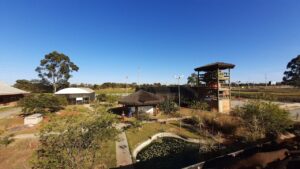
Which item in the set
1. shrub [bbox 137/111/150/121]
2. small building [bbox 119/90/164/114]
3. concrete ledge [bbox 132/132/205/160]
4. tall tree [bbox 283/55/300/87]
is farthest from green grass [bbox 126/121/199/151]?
tall tree [bbox 283/55/300/87]

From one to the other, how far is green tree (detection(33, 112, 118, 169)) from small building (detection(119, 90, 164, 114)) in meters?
17.1

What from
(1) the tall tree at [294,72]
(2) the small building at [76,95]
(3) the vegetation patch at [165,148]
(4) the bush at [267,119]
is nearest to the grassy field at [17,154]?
(3) the vegetation patch at [165,148]

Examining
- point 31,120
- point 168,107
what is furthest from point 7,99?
point 168,107

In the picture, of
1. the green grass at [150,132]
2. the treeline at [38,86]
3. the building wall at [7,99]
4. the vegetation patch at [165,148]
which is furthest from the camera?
the treeline at [38,86]

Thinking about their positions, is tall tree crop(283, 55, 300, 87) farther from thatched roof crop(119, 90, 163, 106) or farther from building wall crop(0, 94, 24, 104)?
building wall crop(0, 94, 24, 104)

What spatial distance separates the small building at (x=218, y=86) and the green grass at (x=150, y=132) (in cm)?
1091

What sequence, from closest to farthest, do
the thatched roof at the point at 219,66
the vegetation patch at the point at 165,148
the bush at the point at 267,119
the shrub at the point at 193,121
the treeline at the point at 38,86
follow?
the vegetation patch at the point at 165,148, the bush at the point at 267,119, the shrub at the point at 193,121, the thatched roof at the point at 219,66, the treeline at the point at 38,86

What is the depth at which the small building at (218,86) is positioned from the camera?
27297mm

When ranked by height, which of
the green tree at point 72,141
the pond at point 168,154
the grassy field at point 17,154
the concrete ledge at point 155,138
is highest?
the green tree at point 72,141

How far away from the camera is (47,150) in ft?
20.4

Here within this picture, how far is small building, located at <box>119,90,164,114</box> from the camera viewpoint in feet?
80.2

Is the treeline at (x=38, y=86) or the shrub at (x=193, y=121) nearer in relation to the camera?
the shrub at (x=193, y=121)

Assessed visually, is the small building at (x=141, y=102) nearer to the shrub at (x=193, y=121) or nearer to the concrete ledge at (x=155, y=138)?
the shrub at (x=193, y=121)

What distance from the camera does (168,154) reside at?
12898 mm
